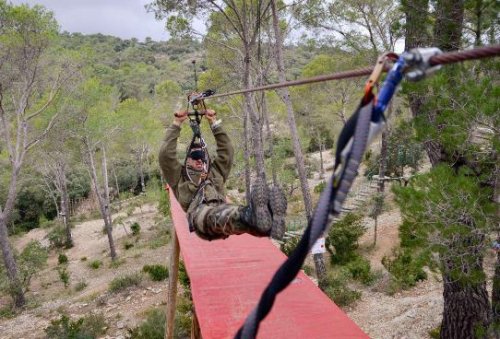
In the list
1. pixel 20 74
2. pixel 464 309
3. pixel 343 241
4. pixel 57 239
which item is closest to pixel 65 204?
pixel 57 239

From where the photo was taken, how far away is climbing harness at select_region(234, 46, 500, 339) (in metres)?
0.73

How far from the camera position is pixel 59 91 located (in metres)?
12.8

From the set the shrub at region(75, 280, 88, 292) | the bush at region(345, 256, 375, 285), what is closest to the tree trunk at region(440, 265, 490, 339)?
the bush at region(345, 256, 375, 285)

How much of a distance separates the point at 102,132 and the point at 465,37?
13467mm

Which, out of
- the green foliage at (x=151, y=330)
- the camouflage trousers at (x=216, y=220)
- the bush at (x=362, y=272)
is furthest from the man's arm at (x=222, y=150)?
the bush at (x=362, y=272)

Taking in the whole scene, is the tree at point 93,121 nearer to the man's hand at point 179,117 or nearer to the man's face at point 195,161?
the man's hand at point 179,117

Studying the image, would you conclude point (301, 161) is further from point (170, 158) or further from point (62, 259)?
point (62, 259)

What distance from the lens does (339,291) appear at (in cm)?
796

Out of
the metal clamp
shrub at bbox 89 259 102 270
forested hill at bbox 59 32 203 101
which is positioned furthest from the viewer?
forested hill at bbox 59 32 203 101

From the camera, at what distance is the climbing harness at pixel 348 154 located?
731mm

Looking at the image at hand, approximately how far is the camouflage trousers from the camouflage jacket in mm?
189

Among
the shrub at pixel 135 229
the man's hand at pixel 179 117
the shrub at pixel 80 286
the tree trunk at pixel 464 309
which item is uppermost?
the man's hand at pixel 179 117

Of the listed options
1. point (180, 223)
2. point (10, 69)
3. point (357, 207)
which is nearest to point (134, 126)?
point (10, 69)

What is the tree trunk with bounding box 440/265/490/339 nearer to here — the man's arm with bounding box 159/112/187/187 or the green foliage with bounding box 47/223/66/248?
the man's arm with bounding box 159/112/187/187
